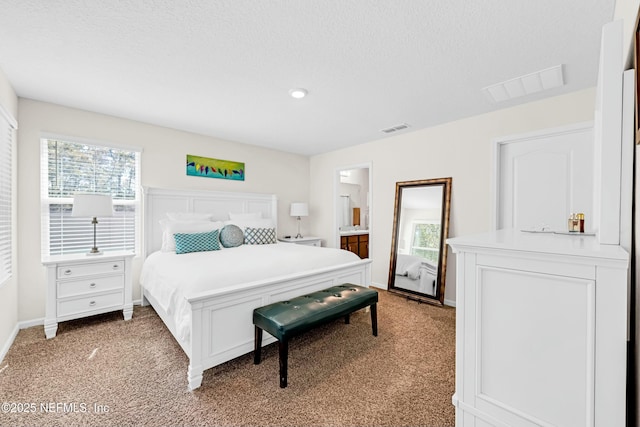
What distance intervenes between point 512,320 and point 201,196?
3.85m

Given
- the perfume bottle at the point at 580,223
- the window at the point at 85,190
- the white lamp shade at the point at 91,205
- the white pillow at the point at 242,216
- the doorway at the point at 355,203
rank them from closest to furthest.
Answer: the perfume bottle at the point at 580,223 → the white lamp shade at the point at 91,205 → the window at the point at 85,190 → the white pillow at the point at 242,216 → the doorway at the point at 355,203

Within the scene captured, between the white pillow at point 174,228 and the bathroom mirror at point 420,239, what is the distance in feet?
8.72

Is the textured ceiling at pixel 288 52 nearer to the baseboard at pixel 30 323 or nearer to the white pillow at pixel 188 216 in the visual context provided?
the white pillow at pixel 188 216

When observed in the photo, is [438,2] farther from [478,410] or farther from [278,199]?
[278,199]

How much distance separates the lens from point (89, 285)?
8.92 ft

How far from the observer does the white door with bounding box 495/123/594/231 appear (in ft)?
8.49

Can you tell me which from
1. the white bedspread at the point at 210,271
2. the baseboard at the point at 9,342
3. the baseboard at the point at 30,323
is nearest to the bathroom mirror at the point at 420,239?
the white bedspread at the point at 210,271

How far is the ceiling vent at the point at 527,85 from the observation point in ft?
7.39

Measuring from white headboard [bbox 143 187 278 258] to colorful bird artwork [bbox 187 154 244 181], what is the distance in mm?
304

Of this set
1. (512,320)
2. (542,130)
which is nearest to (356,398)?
(512,320)

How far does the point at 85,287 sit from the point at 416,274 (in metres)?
3.81

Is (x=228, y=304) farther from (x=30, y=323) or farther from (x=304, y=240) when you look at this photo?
(x=304, y=240)

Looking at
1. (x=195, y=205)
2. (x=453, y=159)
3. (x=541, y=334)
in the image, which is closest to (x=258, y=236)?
(x=195, y=205)

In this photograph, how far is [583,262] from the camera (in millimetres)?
925
